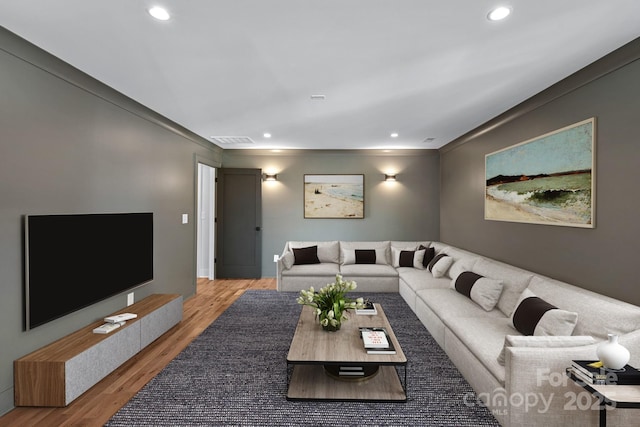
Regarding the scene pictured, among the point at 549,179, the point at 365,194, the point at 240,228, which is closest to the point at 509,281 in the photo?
the point at 549,179

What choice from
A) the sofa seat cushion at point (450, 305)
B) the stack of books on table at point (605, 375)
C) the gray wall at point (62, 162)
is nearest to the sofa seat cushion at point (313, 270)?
the sofa seat cushion at point (450, 305)

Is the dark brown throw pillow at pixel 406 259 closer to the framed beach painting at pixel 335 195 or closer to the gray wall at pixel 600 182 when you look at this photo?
the framed beach painting at pixel 335 195

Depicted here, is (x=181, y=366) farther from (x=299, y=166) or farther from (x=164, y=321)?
(x=299, y=166)

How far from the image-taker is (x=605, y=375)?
1640mm

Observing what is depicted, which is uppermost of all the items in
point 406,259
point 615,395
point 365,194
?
point 365,194

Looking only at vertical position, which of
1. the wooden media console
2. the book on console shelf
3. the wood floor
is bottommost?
the wood floor

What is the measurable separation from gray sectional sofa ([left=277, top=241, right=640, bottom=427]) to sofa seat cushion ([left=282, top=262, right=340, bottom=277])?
3.92 ft

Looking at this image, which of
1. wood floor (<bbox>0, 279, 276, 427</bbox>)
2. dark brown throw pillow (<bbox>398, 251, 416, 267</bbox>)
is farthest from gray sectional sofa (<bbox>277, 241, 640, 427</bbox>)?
wood floor (<bbox>0, 279, 276, 427</bbox>)

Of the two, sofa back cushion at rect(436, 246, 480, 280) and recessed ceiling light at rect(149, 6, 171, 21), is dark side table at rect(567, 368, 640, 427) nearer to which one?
sofa back cushion at rect(436, 246, 480, 280)

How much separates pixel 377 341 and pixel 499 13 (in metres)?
2.32

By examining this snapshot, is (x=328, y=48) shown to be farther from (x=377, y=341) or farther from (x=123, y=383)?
(x=123, y=383)

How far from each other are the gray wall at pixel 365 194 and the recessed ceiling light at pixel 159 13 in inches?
172

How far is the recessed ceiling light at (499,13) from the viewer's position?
184 cm

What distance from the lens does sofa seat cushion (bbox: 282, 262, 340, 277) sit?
5.20 metres
